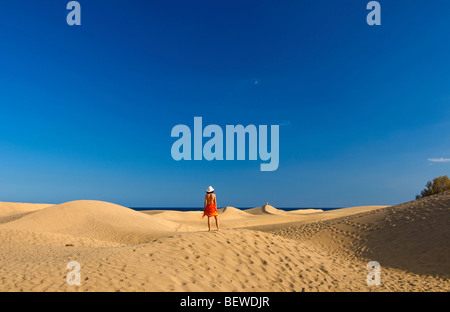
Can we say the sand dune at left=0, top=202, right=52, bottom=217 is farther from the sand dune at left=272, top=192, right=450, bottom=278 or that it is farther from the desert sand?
the sand dune at left=272, top=192, right=450, bottom=278

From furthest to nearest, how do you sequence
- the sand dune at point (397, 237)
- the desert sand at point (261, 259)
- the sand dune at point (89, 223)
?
the sand dune at point (89, 223), the sand dune at point (397, 237), the desert sand at point (261, 259)

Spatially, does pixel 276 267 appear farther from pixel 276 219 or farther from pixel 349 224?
pixel 276 219

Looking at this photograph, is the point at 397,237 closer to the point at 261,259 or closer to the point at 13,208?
the point at 261,259

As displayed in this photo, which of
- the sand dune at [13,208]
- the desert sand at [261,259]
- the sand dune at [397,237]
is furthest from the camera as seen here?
the sand dune at [13,208]

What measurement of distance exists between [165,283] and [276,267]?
12.7 ft

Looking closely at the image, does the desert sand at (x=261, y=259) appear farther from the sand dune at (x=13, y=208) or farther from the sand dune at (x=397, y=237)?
the sand dune at (x=13, y=208)

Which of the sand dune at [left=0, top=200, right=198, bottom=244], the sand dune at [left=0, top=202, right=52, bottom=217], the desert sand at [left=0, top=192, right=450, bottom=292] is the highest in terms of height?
the desert sand at [left=0, top=192, right=450, bottom=292]

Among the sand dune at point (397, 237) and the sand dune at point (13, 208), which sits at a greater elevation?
the sand dune at point (397, 237)

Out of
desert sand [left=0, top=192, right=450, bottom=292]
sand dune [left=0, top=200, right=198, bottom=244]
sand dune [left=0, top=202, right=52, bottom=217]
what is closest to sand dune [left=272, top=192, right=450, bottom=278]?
desert sand [left=0, top=192, right=450, bottom=292]

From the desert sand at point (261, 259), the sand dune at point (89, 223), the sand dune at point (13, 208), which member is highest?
the desert sand at point (261, 259)

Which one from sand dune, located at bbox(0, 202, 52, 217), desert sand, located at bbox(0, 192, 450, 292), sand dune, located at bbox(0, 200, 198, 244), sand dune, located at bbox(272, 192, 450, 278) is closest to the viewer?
desert sand, located at bbox(0, 192, 450, 292)

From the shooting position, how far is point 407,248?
40.9ft

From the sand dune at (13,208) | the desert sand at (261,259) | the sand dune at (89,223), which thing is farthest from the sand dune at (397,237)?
the sand dune at (13,208)
